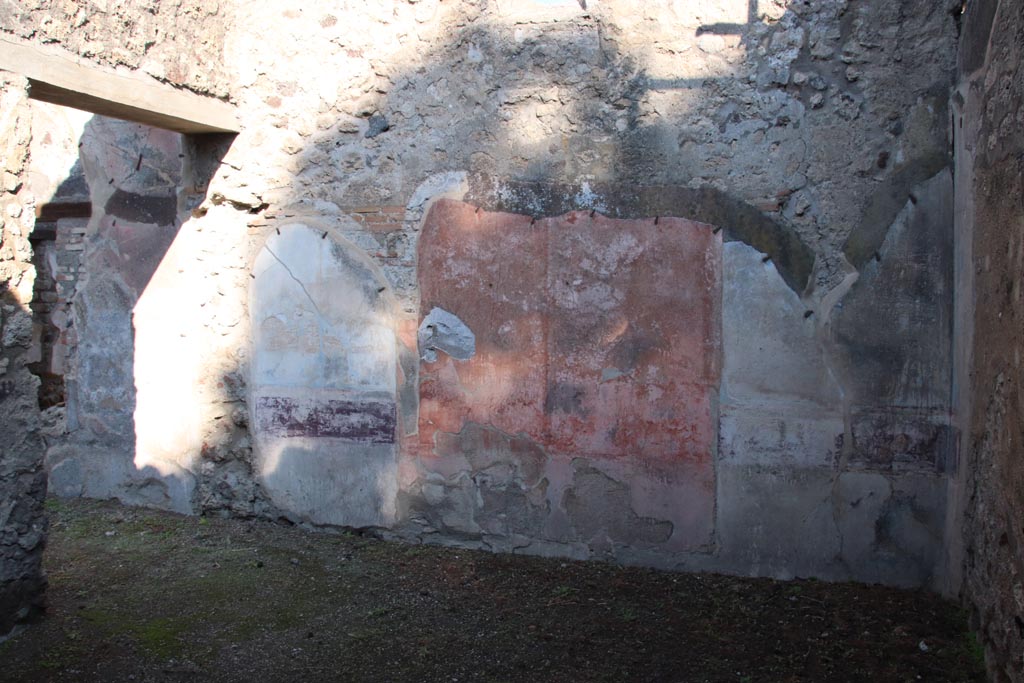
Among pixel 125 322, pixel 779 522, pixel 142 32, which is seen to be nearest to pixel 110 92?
pixel 142 32

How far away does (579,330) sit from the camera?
3.50 metres

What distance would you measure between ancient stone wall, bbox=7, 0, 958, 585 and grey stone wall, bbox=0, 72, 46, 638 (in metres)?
0.47

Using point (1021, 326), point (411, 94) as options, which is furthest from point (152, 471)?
point (1021, 326)

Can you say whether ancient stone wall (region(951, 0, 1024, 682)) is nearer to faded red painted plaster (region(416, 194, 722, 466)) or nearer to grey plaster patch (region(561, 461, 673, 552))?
faded red painted plaster (region(416, 194, 722, 466))

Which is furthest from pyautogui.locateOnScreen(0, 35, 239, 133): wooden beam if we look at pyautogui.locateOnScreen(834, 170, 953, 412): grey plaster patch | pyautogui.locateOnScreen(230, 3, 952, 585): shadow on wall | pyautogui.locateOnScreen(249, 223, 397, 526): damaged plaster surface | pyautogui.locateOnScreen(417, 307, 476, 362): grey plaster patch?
pyautogui.locateOnScreen(834, 170, 953, 412): grey plaster patch

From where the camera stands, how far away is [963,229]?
9.71ft

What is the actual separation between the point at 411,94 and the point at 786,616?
2808mm

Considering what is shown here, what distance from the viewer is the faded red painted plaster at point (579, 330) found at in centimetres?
337

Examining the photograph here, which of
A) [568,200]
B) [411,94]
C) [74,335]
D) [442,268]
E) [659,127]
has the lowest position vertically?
[74,335]

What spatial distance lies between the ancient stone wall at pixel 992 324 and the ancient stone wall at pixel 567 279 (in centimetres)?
16

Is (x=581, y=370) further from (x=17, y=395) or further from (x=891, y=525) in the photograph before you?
(x=17, y=395)

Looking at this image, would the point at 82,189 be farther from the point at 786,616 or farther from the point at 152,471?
the point at 786,616

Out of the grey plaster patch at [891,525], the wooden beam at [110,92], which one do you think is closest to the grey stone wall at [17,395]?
the wooden beam at [110,92]

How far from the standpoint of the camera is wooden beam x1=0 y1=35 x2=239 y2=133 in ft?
9.32
